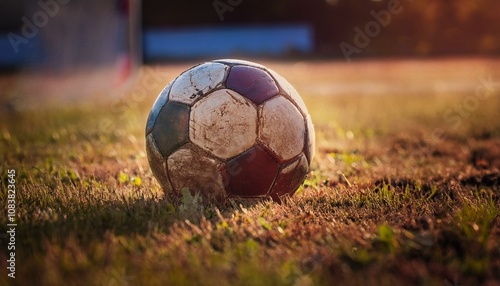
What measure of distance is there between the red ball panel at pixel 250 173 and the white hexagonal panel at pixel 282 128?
0.08 m

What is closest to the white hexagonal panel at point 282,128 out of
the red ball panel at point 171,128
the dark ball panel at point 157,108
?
the red ball panel at point 171,128

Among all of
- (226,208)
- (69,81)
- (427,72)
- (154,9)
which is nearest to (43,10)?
(69,81)

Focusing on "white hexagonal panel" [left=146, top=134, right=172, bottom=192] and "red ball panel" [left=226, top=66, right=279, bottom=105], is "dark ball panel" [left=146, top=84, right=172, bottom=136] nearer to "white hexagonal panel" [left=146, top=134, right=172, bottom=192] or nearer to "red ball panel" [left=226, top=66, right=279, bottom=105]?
"white hexagonal panel" [left=146, top=134, right=172, bottom=192]

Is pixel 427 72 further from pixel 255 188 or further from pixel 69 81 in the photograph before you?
pixel 255 188

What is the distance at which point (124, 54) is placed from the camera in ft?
41.7

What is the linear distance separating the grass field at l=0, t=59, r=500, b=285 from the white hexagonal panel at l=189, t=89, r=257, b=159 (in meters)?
0.35

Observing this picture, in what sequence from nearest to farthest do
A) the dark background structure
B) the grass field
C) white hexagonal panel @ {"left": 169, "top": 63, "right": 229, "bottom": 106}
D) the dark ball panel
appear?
1. the grass field
2. white hexagonal panel @ {"left": 169, "top": 63, "right": 229, "bottom": 106}
3. the dark ball panel
4. the dark background structure

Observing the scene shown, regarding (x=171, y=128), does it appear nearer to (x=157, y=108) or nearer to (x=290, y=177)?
(x=157, y=108)

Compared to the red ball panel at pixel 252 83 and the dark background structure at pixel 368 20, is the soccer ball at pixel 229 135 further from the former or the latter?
the dark background structure at pixel 368 20

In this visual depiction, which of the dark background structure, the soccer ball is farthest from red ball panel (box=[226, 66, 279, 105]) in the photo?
the dark background structure

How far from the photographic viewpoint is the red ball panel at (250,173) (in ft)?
11.0

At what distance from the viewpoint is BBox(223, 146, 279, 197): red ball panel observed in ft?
11.0

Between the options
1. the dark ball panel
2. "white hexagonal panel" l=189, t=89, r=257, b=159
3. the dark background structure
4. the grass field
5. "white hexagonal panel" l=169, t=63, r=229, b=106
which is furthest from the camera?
the dark background structure

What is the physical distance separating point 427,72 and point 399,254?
2110 cm
